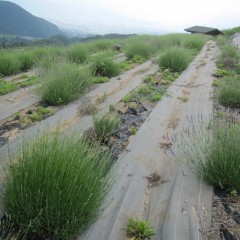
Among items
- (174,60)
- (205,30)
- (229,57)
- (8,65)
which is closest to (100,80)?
(8,65)

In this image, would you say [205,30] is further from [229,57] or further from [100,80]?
[100,80]

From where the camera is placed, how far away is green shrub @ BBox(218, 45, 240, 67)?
10.1m

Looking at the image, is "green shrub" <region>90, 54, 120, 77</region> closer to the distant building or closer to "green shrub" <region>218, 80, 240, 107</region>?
"green shrub" <region>218, 80, 240, 107</region>

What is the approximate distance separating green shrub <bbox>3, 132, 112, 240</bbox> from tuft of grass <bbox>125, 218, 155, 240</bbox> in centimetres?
31

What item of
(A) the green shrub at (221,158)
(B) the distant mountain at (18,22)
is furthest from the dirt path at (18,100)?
(B) the distant mountain at (18,22)

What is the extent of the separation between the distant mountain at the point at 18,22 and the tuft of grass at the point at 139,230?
159 m

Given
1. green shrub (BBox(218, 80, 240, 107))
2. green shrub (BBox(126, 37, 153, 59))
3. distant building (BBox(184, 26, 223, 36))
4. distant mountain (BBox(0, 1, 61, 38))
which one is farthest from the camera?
distant mountain (BBox(0, 1, 61, 38))

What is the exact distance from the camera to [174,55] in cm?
934

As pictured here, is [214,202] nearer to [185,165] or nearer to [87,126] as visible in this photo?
[185,165]

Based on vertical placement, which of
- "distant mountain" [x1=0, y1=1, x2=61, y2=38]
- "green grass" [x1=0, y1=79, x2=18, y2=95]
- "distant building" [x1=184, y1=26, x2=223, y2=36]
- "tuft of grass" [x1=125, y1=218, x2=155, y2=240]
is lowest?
"distant mountain" [x1=0, y1=1, x2=61, y2=38]

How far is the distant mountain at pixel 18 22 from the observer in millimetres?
155050

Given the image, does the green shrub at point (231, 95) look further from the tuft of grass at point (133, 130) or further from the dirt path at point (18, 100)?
the dirt path at point (18, 100)

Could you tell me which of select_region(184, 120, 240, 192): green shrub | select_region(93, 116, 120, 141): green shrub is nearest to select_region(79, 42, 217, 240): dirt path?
select_region(184, 120, 240, 192): green shrub

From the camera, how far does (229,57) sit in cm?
1042
